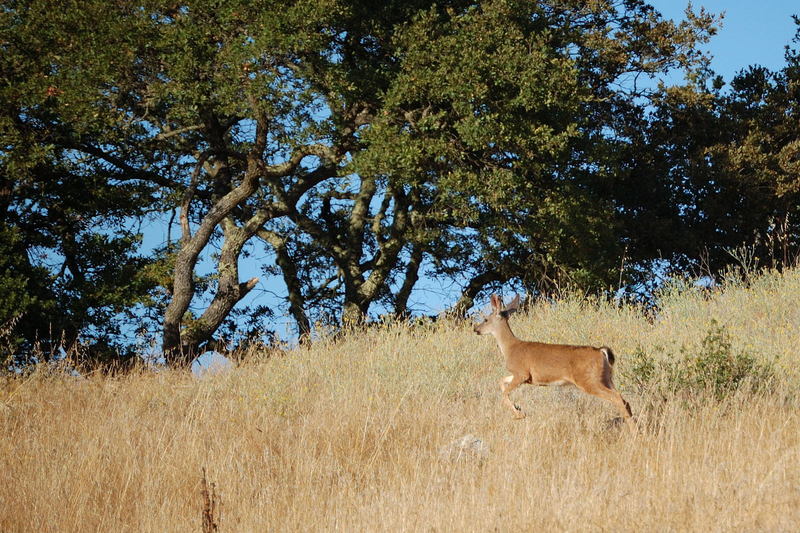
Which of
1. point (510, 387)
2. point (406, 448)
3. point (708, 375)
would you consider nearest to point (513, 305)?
point (510, 387)

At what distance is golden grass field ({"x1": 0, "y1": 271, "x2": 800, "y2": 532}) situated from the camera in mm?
6332

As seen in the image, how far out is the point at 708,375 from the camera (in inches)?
345

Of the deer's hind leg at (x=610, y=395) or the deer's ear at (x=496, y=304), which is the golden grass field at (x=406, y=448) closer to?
the deer's hind leg at (x=610, y=395)

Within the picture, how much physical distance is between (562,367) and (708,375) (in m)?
1.98

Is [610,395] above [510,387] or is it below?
below

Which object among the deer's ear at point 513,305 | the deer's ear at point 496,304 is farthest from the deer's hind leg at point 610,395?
the deer's ear at point 496,304

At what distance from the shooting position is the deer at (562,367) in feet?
24.8

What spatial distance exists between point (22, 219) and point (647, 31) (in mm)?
14052

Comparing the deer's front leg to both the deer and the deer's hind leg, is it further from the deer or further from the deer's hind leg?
the deer's hind leg

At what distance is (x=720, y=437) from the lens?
23.9ft

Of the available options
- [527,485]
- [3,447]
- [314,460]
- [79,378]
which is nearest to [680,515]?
[527,485]

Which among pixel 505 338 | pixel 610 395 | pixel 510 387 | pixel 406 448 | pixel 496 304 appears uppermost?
pixel 496 304

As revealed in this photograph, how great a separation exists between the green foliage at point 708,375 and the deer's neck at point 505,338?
55.5 inches

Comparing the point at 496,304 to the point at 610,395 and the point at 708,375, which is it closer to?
the point at 610,395
